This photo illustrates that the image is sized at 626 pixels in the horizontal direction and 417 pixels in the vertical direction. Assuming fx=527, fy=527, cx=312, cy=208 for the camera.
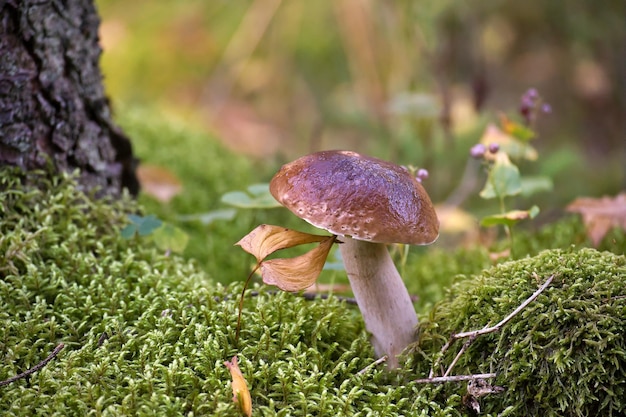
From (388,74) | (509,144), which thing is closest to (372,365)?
(509,144)

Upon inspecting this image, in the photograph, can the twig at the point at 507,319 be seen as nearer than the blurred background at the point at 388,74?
Yes

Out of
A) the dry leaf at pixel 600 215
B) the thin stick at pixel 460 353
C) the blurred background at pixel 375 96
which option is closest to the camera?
the thin stick at pixel 460 353

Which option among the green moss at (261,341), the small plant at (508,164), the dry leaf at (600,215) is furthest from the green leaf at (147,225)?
the dry leaf at (600,215)

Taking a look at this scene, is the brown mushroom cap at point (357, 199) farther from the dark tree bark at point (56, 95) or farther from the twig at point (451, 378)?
the dark tree bark at point (56, 95)

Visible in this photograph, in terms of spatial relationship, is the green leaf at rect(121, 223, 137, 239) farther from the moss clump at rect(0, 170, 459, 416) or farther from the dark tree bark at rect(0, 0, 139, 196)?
the dark tree bark at rect(0, 0, 139, 196)

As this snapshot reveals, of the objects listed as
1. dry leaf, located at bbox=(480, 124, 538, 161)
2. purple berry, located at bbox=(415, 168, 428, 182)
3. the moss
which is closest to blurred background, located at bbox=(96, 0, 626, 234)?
the moss

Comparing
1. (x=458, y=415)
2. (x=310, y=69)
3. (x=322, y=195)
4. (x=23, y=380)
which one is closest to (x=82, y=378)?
(x=23, y=380)
